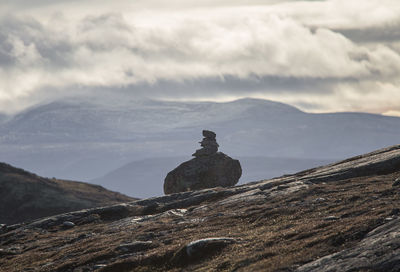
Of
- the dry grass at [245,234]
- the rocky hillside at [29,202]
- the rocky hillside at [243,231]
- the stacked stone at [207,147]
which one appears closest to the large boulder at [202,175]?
the stacked stone at [207,147]

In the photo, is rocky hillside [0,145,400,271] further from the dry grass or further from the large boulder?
the large boulder

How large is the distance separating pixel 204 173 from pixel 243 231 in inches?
2345

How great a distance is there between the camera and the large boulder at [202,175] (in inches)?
4075

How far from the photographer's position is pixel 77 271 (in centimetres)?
4262

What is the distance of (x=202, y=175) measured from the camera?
104 metres

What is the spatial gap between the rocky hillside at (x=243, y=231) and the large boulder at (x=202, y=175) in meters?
24.3

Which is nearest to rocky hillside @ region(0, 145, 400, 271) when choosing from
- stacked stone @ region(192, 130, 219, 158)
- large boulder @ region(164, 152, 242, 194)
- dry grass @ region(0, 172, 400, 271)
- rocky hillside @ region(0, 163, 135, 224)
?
dry grass @ region(0, 172, 400, 271)

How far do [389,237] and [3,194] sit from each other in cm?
17311

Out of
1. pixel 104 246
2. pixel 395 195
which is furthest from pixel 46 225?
pixel 395 195

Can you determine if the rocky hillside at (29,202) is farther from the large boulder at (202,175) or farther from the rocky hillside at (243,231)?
the rocky hillside at (243,231)

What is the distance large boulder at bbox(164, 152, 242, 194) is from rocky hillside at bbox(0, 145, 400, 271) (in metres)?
24.3

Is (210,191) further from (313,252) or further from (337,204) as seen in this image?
(313,252)

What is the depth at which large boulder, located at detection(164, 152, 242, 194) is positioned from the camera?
10350 cm

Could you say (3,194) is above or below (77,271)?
above
